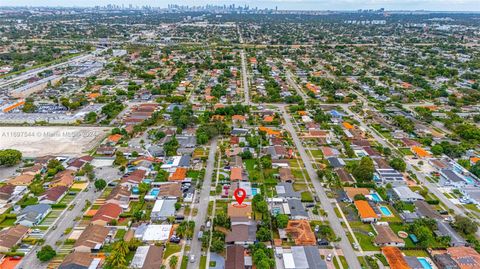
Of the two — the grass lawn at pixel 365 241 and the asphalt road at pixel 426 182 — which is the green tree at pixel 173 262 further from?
the asphalt road at pixel 426 182

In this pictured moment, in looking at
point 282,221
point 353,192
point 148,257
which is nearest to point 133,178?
point 148,257

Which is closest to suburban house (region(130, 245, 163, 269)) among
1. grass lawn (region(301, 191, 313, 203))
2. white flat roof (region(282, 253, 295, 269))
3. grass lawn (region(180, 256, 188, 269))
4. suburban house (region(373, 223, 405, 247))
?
grass lawn (region(180, 256, 188, 269))

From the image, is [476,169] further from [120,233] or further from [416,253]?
[120,233]

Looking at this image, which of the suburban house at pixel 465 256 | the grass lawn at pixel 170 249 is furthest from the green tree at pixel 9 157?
the suburban house at pixel 465 256

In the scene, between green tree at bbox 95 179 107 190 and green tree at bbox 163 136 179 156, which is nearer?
green tree at bbox 95 179 107 190

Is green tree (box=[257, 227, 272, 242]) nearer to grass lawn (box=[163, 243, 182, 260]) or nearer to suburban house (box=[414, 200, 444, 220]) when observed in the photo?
grass lawn (box=[163, 243, 182, 260])
